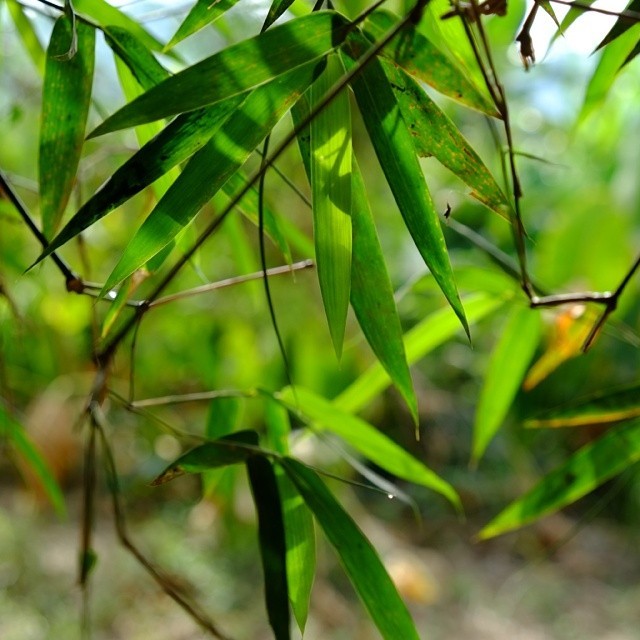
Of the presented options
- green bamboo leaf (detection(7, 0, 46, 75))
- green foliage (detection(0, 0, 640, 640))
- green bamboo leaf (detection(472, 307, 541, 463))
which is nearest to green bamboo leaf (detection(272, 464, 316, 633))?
green foliage (detection(0, 0, 640, 640))

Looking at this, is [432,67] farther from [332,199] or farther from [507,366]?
[507,366]

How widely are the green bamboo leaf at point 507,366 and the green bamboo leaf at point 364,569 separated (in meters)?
0.22

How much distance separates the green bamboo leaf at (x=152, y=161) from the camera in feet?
0.96

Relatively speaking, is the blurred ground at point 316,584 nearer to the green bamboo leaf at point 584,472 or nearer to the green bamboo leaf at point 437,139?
the green bamboo leaf at point 584,472

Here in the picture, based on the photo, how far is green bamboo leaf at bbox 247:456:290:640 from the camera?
1.16ft

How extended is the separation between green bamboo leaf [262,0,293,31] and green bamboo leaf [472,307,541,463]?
1.08ft

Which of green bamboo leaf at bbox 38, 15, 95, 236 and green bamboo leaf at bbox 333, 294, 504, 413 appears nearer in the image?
green bamboo leaf at bbox 38, 15, 95, 236

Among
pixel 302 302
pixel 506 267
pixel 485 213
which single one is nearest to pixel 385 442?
pixel 506 267

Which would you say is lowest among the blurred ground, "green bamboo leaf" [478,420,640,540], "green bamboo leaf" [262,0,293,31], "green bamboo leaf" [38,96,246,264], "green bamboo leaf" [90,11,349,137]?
the blurred ground

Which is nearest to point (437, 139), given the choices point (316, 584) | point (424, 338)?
point (424, 338)

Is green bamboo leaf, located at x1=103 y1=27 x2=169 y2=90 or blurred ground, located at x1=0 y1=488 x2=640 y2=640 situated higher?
green bamboo leaf, located at x1=103 y1=27 x2=169 y2=90

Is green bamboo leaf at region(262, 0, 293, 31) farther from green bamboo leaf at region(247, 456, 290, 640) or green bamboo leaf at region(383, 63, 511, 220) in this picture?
green bamboo leaf at region(247, 456, 290, 640)

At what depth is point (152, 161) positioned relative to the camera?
11.9 inches

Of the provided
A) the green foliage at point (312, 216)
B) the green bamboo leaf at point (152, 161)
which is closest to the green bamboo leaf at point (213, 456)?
the green foliage at point (312, 216)
